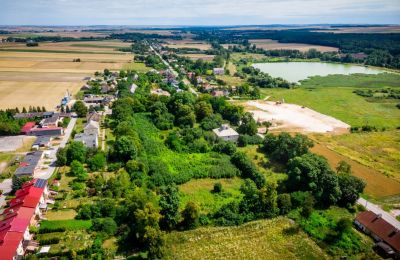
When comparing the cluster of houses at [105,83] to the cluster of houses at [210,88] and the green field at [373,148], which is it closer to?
the cluster of houses at [210,88]

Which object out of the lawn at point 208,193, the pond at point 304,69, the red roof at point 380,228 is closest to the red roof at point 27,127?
the lawn at point 208,193

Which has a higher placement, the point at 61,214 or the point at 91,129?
the point at 91,129

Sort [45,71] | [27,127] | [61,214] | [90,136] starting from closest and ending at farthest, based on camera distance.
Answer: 1. [61,214]
2. [90,136]
3. [27,127]
4. [45,71]

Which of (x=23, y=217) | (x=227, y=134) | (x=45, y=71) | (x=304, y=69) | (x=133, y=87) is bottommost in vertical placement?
(x=23, y=217)

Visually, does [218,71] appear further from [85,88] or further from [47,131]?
[47,131]

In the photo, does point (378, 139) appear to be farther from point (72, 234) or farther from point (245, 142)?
point (72, 234)

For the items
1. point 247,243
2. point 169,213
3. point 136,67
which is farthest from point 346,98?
point 136,67
